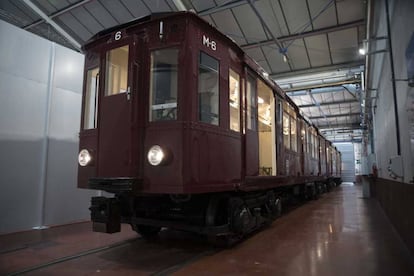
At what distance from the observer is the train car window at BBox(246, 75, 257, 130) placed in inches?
193

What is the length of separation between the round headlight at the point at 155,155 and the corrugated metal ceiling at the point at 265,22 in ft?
14.9

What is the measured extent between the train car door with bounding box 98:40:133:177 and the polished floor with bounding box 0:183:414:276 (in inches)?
44.4

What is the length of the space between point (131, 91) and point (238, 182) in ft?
6.26

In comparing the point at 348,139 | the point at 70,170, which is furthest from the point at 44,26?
the point at 348,139

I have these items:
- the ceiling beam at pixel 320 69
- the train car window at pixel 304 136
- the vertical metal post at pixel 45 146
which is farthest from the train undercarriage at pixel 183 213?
the ceiling beam at pixel 320 69

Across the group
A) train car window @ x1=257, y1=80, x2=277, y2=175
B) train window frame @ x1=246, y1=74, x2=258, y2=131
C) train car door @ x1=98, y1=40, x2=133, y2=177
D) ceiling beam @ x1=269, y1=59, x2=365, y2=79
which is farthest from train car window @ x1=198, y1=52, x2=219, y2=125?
ceiling beam @ x1=269, y1=59, x2=365, y2=79

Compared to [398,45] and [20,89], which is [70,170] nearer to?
[20,89]

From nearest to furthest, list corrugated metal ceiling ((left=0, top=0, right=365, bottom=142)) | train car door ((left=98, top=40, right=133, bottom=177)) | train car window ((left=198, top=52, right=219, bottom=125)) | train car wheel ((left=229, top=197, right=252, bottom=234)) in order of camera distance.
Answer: train car door ((left=98, top=40, right=133, bottom=177)) → train car window ((left=198, top=52, right=219, bottom=125)) → train car wheel ((left=229, top=197, right=252, bottom=234)) → corrugated metal ceiling ((left=0, top=0, right=365, bottom=142))

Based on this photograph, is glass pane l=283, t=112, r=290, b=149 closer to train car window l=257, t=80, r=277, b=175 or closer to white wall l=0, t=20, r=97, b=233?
train car window l=257, t=80, r=277, b=175

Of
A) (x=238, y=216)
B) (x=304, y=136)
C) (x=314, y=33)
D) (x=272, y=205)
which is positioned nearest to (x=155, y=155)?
(x=238, y=216)

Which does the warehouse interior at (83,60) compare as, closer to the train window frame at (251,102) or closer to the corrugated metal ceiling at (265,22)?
the corrugated metal ceiling at (265,22)

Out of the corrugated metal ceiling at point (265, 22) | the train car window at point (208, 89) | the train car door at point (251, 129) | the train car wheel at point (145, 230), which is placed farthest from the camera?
the corrugated metal ceiling at point (265, 22)

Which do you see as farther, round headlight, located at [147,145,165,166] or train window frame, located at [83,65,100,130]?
train window frame, located at [83,65,100,130]

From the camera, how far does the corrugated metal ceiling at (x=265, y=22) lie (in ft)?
23.9
